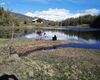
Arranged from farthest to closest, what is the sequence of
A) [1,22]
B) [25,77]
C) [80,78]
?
[1,22] → [80,78] → [25,77]

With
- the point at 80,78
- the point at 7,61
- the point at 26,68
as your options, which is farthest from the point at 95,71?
the point at 7,61

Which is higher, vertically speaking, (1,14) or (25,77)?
(1,14)

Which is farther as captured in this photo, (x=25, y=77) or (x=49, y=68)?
(x=49, y=68)

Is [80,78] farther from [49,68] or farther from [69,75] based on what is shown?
[49,68]

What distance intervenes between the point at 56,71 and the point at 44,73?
64.4 inches

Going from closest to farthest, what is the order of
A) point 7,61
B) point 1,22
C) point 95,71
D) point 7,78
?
point 7,78
point 7,61
point 95,71
point 1,22

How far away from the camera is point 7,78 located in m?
13.6

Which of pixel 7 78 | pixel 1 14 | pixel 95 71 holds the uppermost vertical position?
pixel 1 14

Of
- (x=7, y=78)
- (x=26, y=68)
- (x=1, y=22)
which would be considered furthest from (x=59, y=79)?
(x=1, y=22)

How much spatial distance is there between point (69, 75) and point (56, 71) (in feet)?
4.82

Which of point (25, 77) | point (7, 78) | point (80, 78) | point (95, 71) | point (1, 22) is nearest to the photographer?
point (7, 78)

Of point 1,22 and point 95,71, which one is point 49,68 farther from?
point 1,22

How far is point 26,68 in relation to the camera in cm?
1814

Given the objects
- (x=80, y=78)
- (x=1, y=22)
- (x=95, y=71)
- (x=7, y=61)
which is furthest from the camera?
(x=1, y=22)
